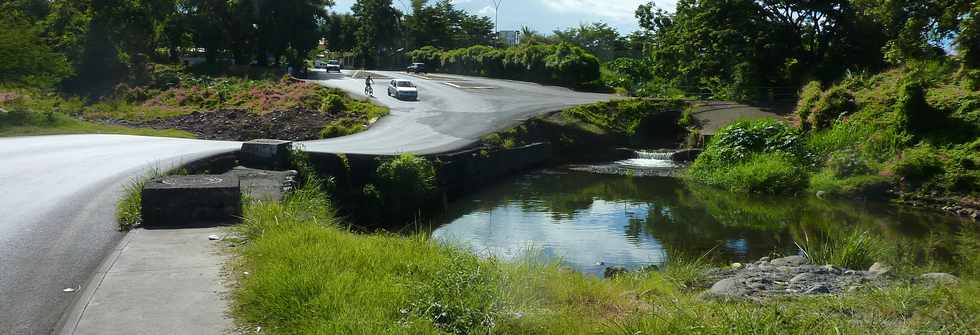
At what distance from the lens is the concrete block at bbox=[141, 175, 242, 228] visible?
1161 cm

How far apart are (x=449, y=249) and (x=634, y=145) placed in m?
31.9

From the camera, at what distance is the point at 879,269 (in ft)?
41.8

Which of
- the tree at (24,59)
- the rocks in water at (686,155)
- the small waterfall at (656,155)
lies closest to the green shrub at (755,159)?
the rocks in water at (686,155)

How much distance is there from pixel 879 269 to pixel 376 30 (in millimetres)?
95875

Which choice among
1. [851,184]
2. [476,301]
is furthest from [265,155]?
[851,184]

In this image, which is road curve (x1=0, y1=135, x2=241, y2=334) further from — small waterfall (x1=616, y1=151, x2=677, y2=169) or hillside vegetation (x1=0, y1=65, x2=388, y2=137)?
small waterfall (x1=616, y1=151, x2=677, y2=169)

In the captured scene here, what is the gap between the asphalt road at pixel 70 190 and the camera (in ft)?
27.4

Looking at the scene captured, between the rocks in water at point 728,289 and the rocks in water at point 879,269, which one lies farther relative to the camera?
the rocks in water at point 879,269

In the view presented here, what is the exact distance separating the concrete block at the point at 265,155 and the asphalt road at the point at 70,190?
52.6 inches

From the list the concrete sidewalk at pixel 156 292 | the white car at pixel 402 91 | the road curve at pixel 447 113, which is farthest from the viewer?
the white car at pixel 402 91

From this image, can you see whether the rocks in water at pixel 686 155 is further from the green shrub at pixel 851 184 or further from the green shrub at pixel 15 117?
the green shrub at pixel 15 117

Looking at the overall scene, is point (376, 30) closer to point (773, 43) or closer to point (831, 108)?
point (773, 43)

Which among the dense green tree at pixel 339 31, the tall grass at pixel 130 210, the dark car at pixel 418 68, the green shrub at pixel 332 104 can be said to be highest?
the dense green tree at pixel 339 31

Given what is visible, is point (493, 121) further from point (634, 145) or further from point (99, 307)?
point (99, 307)
